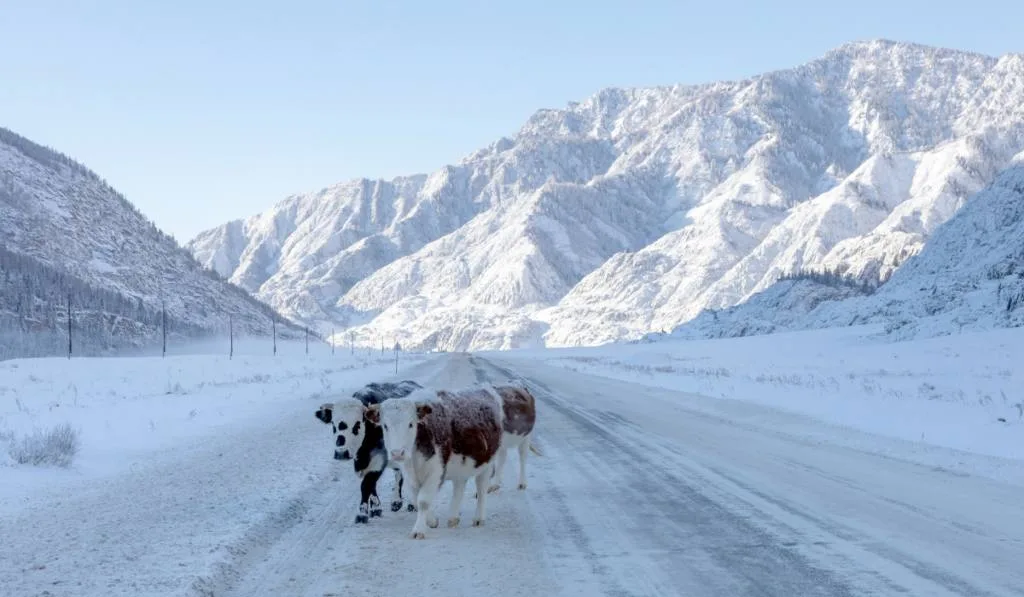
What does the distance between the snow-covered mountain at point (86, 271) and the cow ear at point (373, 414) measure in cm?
9006

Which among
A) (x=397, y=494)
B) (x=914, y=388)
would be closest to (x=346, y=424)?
(x=397, y=494)

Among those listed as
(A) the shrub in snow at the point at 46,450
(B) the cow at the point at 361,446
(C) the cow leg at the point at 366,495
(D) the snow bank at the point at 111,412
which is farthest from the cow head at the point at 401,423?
(A) the shrub in snow at the point at 46,450

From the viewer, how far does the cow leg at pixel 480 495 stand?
31.6ft

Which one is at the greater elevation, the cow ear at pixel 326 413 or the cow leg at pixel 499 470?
the cow ear at pixel 326 413

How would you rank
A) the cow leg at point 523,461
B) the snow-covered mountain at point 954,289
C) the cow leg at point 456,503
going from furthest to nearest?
1. the snow-covered mountain at point 954,289
2. the cow leg at point 523,461
3. the cow leg at point 456,503

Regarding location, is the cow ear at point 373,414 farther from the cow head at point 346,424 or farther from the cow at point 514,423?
the cow at point 514,423

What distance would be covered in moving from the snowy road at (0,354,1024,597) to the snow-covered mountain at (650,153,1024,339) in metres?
63.5

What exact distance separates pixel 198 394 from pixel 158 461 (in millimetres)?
16932

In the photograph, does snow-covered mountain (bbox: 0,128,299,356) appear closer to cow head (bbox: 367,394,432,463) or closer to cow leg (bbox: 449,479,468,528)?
cow leg (bbox: 449,479,468,528)

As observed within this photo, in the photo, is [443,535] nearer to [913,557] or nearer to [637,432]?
[913,557]

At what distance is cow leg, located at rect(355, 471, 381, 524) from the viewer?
983cm

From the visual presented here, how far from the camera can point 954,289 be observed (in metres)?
90.4

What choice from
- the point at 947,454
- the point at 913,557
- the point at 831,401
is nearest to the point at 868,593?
the point at 913,557

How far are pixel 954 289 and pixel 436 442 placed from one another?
306 ft
